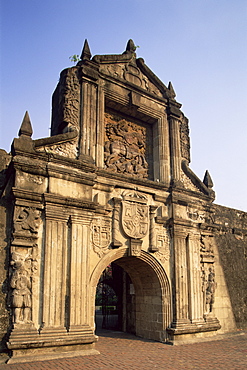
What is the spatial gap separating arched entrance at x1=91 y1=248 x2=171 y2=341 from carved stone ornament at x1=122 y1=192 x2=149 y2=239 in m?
0.53

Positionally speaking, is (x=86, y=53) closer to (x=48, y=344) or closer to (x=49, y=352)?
(x=48, y=344)

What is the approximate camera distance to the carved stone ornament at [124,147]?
32.9 ft

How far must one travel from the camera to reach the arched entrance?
9.48 meters

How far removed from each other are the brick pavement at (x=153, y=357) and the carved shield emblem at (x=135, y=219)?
2.79 m

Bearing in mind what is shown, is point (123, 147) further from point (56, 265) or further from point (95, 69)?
point (56, 265)

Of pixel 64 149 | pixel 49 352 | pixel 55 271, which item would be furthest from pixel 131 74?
pixel 49 352

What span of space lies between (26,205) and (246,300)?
8.71m

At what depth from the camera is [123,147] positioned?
10.4 m

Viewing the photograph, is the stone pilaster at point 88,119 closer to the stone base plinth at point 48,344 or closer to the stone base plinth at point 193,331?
the stone base plinth at point 48,344

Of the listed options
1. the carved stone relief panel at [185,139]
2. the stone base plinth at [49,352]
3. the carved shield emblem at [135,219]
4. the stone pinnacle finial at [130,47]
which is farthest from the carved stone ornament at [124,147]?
the stone base plinth at [49,352]

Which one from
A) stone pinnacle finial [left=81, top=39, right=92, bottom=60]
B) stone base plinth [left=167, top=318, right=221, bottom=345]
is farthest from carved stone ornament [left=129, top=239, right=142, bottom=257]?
stone pinnacle finial [left=81, top=39, right=92, bottom=60]

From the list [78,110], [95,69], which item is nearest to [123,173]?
[78,110]

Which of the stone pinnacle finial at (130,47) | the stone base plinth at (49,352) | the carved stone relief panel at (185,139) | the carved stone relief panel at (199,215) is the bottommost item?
the stone base plinth at (49,352)

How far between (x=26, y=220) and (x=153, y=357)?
4061 millimetres
